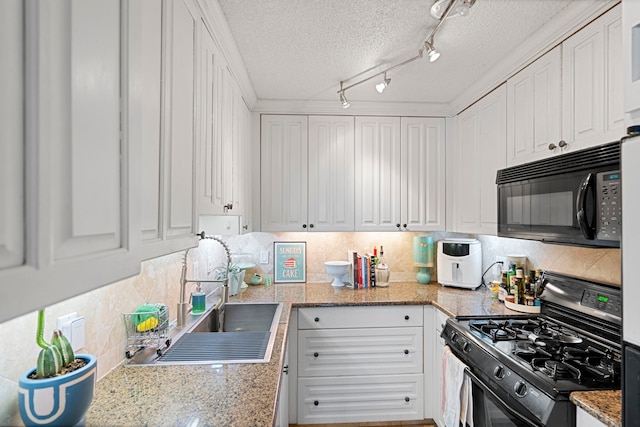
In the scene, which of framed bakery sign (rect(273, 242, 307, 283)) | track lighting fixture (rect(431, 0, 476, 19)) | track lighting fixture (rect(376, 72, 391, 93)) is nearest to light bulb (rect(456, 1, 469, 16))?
track lighting fixture (rect(431, 0, 476, 19))

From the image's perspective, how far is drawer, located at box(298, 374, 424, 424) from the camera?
2.29m

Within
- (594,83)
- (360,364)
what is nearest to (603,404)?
(594,83)

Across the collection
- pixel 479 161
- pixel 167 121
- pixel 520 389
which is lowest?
pixel 520 389

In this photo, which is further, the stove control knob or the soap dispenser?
the soap dispenser

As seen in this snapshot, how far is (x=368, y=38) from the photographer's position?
1713mm

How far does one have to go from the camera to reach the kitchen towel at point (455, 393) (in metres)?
1.62

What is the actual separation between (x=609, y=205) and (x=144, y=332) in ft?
6.01

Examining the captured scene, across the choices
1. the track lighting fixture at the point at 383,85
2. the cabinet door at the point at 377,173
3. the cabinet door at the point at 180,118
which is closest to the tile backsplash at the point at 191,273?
the cabinet door at the point at 377,173

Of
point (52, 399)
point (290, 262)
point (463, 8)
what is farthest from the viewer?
point (290, 262)

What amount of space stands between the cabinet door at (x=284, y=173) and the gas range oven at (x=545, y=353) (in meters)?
1.46

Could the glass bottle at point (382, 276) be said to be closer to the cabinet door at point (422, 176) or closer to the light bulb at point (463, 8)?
the cabinet door at point (422, 176)

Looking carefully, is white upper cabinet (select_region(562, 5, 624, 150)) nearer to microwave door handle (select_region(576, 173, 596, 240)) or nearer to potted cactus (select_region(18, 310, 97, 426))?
microwave door handle (select_region(576, 173, 596, 240))

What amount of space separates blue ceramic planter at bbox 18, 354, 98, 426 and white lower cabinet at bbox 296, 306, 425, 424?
1.63 m

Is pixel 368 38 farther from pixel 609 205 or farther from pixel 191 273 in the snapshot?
pixel 191 273
